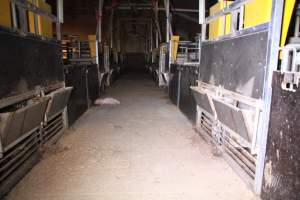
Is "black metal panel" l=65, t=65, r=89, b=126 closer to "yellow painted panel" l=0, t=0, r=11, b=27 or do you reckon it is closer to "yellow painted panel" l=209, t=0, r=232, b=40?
"yellow painted panel" l=0, t=0, r=11, b=27

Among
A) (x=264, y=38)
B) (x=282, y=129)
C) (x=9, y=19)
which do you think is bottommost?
(x=282, y=129)

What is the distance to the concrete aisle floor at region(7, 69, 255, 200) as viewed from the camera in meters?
1.62

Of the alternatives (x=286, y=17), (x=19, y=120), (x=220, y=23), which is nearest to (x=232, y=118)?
(x=286, y=17)

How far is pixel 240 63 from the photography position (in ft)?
6.01

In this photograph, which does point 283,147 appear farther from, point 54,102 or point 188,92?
point 188,92

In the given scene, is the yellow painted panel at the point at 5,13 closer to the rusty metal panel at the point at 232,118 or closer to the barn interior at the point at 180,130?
the barn interior at the point at 180,130

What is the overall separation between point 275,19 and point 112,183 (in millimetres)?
1572

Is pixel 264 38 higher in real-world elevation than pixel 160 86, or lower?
higher

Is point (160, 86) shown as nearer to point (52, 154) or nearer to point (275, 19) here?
point (52, 154)

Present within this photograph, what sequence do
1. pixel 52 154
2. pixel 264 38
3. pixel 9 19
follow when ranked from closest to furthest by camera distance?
pixel 264 38, pixel 9 19, pixel 52 154

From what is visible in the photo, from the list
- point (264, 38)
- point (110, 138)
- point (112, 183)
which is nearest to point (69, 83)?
point (110, 138)

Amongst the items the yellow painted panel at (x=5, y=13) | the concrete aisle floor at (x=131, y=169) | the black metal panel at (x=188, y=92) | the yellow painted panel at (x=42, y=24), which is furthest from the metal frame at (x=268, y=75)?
the yellow painted panel at (x=42, y=24)

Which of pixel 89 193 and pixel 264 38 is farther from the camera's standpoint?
pixel 89 193

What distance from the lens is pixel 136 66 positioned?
52.8 feet
